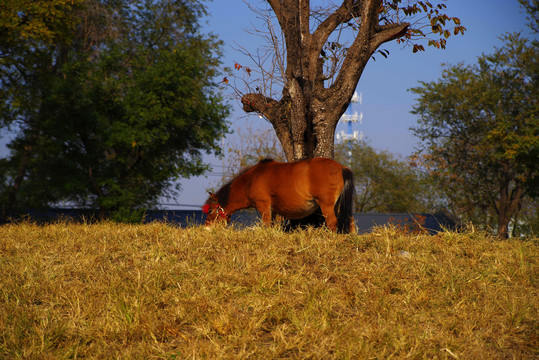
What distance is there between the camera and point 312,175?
31.1ft

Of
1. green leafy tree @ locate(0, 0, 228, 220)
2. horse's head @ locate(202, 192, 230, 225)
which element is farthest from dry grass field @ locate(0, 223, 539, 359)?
green leafy tree @ locate(0, 0, 228, 220)

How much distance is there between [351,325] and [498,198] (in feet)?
97.0

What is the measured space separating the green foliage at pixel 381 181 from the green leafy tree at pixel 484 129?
30.5 ft

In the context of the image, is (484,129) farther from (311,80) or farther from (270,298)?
(270,298)

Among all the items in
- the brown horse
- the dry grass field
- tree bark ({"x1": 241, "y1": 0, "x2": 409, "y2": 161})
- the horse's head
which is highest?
tree bark ({"x1": 241, "y1": 0, "x2": 409, "y2": 161})

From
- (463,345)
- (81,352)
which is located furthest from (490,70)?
(81,352)

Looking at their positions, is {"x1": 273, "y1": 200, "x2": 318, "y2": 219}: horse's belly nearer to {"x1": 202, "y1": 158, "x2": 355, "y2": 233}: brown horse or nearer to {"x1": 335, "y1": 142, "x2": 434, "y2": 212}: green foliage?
{"x1": 202, "y1": 158, "x2": 355, "y2": 233}: brown horse

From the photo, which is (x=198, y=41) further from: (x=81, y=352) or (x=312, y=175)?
(x=81, y=352)

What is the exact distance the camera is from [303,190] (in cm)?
955

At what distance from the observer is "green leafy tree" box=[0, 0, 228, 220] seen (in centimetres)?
1991

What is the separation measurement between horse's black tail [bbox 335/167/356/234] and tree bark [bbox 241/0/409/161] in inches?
80.4

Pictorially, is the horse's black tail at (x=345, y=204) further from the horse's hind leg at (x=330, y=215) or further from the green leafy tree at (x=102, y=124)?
the green leafy tree at (x=102, y=124)

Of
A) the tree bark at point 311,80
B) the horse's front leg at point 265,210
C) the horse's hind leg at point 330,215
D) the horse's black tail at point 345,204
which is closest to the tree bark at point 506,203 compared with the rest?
the tree bark at point 311,80

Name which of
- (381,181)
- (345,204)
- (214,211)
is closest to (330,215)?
(345,204)
